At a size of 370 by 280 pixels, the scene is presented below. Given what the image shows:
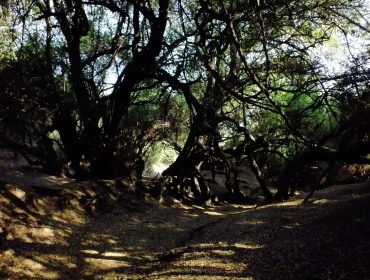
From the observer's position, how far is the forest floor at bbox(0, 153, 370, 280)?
4371mm

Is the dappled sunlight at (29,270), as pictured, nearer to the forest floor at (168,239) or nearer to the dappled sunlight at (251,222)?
the forest floor at (168,239)

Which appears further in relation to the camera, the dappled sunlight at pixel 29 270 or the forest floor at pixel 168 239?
the dappled sunlight at pixel 29 270

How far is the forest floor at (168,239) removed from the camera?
172 inches

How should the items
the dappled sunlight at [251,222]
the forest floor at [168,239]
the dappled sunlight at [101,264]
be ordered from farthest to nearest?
the dappled sunlight at [251,222] → the dappled sunlight at [101,264] → the forest floor at [168,239]

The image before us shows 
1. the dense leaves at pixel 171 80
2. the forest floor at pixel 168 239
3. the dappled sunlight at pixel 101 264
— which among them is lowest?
the dappled sunlight at pixel 101 264

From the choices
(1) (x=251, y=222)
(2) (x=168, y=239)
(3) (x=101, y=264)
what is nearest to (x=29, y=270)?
(3) (x=101, y=264)

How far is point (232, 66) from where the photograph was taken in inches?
338

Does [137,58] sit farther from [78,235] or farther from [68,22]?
[78,235]

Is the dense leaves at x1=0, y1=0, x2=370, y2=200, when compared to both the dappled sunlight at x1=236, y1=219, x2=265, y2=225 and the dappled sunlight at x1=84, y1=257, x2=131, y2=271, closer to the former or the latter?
the dappled sunlight at x1=236, y1=219, x2=265, y2=225

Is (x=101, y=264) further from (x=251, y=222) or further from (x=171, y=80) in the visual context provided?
(x=171, y=80)

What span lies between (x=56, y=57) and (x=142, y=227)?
4335 mm

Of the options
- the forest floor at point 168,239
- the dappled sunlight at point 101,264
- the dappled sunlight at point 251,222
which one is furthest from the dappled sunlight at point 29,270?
the dappled sunlight at point 251,222

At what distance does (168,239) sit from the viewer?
637cm

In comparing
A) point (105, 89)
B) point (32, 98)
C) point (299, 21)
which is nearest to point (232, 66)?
point (299, 21)
